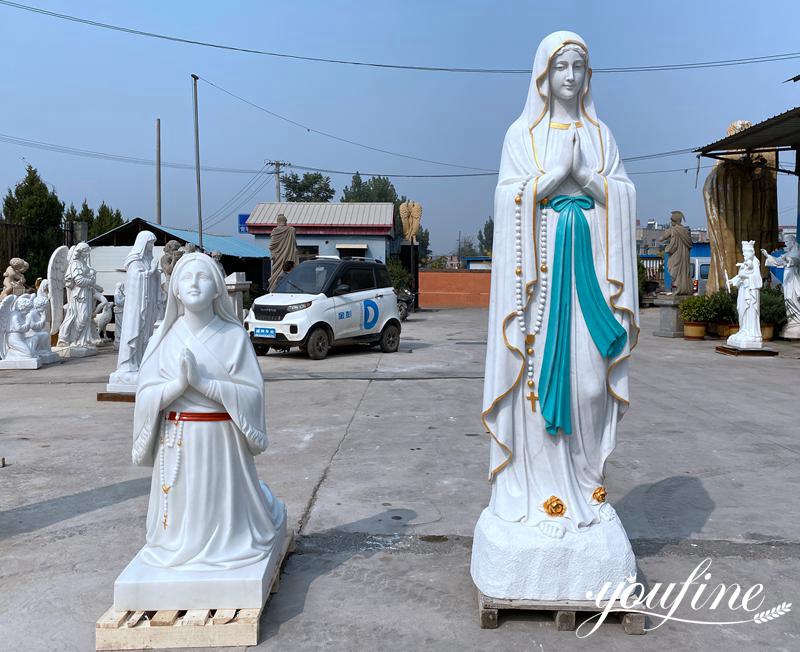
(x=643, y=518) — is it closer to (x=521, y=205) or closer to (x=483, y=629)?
(x=483, y=629)

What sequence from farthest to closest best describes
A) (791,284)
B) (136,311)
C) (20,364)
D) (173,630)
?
(791,284)
(20,364)
(136,311)
(173,630)

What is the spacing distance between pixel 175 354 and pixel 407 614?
1.74 meters

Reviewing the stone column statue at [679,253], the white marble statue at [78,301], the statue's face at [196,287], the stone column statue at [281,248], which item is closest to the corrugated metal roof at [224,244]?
the stone column statue at [281,248]

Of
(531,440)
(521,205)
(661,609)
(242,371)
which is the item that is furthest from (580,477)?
(242,371)

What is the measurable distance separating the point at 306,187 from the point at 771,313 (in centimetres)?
5046

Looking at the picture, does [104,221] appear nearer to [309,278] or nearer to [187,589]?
[309,278]

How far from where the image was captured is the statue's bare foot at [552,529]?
3.58 m

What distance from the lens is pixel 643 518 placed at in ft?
16.8

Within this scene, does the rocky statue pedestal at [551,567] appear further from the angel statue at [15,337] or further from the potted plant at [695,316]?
the potted plant at [695,316]

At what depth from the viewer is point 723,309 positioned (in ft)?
56.3

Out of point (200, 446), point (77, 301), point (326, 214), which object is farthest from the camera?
point (326, 214)

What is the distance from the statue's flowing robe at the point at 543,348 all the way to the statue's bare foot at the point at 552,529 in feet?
0.13

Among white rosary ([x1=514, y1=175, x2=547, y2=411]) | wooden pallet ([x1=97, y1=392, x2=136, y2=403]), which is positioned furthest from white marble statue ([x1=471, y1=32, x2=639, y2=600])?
wooden pallet ([x1=97, y1=392, x2=136, y2=403])

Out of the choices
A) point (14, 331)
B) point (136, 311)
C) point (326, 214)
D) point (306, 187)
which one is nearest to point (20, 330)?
point (14, 331)
